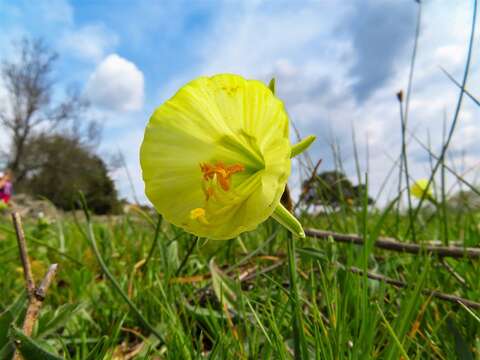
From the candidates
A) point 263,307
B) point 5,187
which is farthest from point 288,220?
point 5,187

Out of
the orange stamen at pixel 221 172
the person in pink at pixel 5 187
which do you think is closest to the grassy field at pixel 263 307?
the orange stamen at pixel 221 172

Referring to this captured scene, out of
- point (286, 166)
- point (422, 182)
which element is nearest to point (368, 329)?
point (286, 166)

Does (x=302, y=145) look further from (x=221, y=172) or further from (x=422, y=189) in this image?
(x=422, y=189)

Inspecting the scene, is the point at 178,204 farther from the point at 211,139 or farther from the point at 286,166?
the point at 286,166

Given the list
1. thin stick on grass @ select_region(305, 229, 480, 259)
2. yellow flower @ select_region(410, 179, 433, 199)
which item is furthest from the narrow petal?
yellow flower @ select_region(410, 179, 433, 199)

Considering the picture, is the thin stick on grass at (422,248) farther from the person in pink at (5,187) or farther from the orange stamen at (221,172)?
the person in pink at (5,187)

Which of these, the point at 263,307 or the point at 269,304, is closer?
the point at 269,304
